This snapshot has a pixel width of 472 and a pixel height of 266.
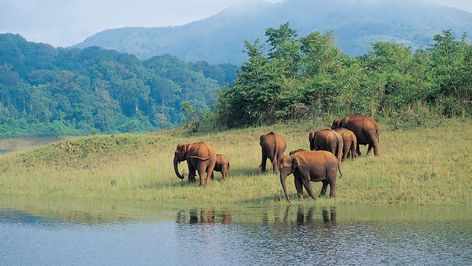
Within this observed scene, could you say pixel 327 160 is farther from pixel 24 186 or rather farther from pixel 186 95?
pixel 186 95

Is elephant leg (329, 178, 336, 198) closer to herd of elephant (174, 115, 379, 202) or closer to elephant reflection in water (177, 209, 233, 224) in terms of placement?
herd of elephant (174, 115, 379, 202)

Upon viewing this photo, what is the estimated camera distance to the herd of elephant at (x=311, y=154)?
804 inches

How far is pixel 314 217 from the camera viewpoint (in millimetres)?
18766

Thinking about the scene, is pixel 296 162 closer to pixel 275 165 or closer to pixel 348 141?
pixel 275 165

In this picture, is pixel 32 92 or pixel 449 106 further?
pixel 32 92

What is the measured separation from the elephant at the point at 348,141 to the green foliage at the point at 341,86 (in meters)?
6.01

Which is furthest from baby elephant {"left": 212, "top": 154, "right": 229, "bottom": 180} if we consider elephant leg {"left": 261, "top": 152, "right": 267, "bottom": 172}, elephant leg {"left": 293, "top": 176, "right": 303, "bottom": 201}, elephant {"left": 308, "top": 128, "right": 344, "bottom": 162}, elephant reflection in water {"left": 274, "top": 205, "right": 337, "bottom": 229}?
elephant reflection in water {"left": 274, "top": 205, "right": 337, "bottom": 229}

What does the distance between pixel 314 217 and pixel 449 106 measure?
14.2 m

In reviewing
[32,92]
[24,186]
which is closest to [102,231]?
[24,186]

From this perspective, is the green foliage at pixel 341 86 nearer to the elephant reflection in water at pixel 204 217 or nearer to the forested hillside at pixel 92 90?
the elephant reflection in water at pixel 204 217

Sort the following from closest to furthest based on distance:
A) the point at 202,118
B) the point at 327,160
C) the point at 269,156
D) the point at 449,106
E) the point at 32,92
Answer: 1. the point at 327,160
2. the point at 269,156
3. the point at 449,106
4. the point at 202,118
5. the point at 32,92

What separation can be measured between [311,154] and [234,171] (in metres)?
5.21

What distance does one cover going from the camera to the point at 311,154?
67.3 feet

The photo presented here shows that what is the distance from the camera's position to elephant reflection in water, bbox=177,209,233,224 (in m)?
19.0
